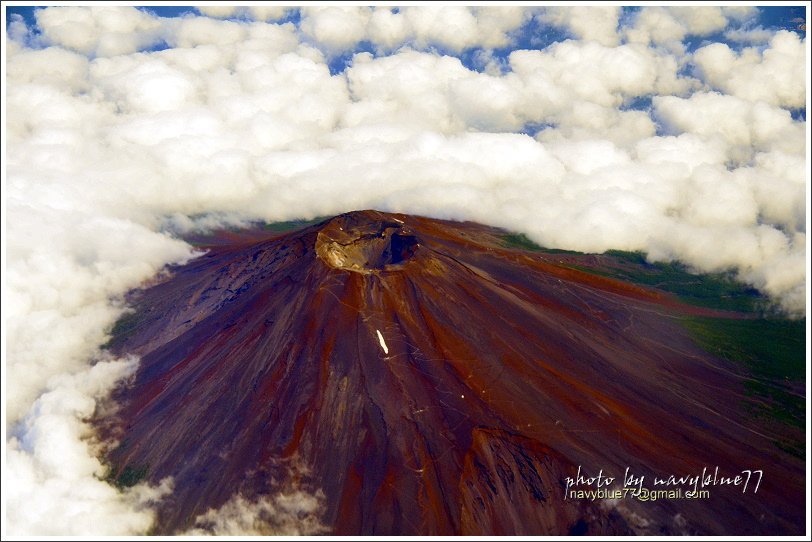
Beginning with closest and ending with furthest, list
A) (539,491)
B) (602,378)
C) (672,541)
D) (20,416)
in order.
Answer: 1. (672,541)
2. (539,491)
3. (602,378)
4. (20,416)

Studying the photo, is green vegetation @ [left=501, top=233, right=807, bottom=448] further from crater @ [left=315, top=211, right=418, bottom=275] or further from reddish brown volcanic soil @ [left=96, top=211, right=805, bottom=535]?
crater @ [left=315, top=211, right=418, bottom=275]

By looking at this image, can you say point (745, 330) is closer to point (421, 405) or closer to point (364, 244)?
point (364, 244)

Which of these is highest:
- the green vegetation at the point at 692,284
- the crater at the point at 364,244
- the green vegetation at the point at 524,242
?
the crater at the point at 364,244

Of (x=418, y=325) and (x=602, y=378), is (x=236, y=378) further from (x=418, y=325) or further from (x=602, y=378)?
(x=602, y=378)

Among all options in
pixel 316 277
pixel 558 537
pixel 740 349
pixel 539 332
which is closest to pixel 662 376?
pixel 539 332

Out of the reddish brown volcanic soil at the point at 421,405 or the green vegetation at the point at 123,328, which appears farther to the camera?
the green vegetation at the point at 123,328

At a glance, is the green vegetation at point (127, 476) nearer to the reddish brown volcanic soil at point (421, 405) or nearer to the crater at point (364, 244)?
the reddish brown volcanic soil at point (421, 405)

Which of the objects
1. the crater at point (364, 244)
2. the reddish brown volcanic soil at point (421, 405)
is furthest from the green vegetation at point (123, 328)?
the crater at point (364, 244)
